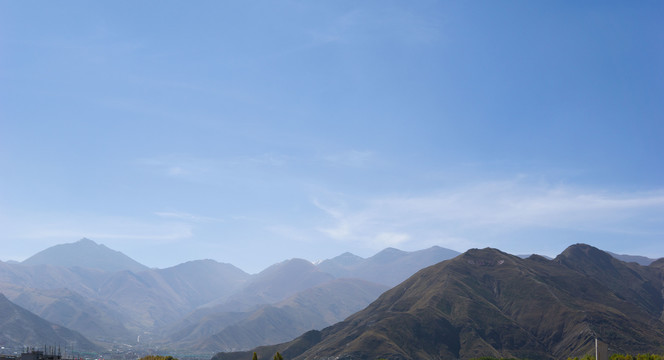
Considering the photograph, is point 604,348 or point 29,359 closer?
point 604,348

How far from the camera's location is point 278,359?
103 metres

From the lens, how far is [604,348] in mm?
52500

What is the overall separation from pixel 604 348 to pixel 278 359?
64.1 m

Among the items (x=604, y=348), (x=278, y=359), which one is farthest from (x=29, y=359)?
(x=604, y=348)

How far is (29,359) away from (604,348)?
17664 centimetres

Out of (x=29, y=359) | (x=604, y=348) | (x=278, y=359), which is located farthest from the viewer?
(x=29, y=359)

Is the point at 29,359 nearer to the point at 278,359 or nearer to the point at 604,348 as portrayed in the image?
the point at 278,359

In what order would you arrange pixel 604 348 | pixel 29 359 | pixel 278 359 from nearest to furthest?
1. pixel 604 348
2. pixel 278 359
3. pixel 29 359

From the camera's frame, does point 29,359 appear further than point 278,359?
Yes

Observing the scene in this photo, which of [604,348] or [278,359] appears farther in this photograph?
[278,359]
